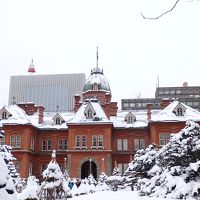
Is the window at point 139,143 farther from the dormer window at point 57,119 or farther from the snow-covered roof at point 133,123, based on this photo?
the dormer window at point 57,119

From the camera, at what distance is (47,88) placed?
137 m

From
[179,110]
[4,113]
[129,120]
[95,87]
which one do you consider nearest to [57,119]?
[4,113]

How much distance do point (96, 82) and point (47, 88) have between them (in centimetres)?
8278

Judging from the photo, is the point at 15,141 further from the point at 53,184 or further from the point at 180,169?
the point at 180,169

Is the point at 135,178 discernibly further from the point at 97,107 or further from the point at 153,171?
the point at 97,107

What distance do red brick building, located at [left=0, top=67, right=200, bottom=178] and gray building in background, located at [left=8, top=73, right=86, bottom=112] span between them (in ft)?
282

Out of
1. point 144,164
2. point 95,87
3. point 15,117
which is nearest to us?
point 144,164

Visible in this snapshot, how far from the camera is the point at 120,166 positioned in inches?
1731

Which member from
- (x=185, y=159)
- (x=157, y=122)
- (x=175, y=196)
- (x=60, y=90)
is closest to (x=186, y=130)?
(x=185, y=159)

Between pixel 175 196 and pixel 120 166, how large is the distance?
33357 mm

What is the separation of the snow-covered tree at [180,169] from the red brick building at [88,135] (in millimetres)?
26713

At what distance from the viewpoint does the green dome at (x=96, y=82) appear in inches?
2210

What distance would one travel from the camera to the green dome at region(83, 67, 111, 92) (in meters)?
56.1

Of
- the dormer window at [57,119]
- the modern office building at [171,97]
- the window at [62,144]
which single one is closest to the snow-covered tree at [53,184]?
the window at [62,144]
